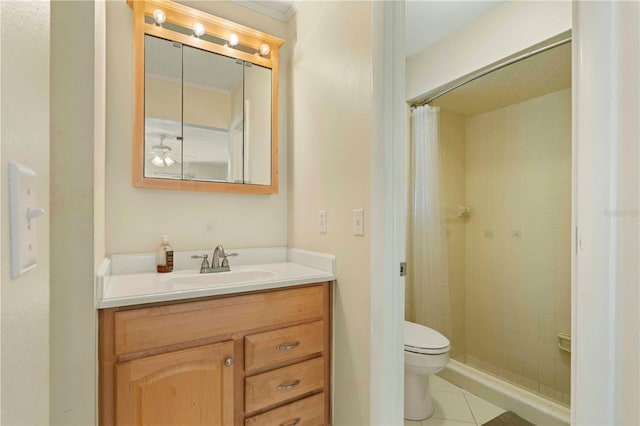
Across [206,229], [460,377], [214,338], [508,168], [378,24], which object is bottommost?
[460,377]

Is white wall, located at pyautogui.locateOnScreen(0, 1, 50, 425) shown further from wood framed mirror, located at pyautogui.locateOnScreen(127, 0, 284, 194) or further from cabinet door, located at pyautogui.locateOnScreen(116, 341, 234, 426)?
wood framed mirror, located at pyautogui.locateOnScreen(127, 0, 284, 194)

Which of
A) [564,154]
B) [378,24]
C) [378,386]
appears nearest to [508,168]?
[564,154]

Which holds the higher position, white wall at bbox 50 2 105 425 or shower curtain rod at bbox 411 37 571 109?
shower curtain rod at bbox 411 37 571 109

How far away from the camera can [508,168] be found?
2.52 meters

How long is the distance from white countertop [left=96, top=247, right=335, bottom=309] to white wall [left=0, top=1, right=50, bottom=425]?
594 millimetres

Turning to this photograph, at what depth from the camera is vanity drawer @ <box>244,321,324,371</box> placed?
1.29 metres

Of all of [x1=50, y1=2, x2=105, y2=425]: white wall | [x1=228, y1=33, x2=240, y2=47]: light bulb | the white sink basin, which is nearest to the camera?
[x1=50, y1=2, x2=105, y2=425]: white wall

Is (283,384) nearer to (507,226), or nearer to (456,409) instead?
(456,409)

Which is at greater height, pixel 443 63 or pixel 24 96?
pixel 443 63

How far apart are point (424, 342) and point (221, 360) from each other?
3.78 ft

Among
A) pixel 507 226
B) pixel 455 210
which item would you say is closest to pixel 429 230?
pixel 455 210

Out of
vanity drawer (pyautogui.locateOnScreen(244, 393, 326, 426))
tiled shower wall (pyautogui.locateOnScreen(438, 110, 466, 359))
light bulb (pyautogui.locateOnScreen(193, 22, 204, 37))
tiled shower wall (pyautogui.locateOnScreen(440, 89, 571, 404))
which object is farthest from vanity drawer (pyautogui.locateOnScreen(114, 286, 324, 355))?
tiled shower wall (pyautogui.locateOnScreen(440, 89, 571, 404))
